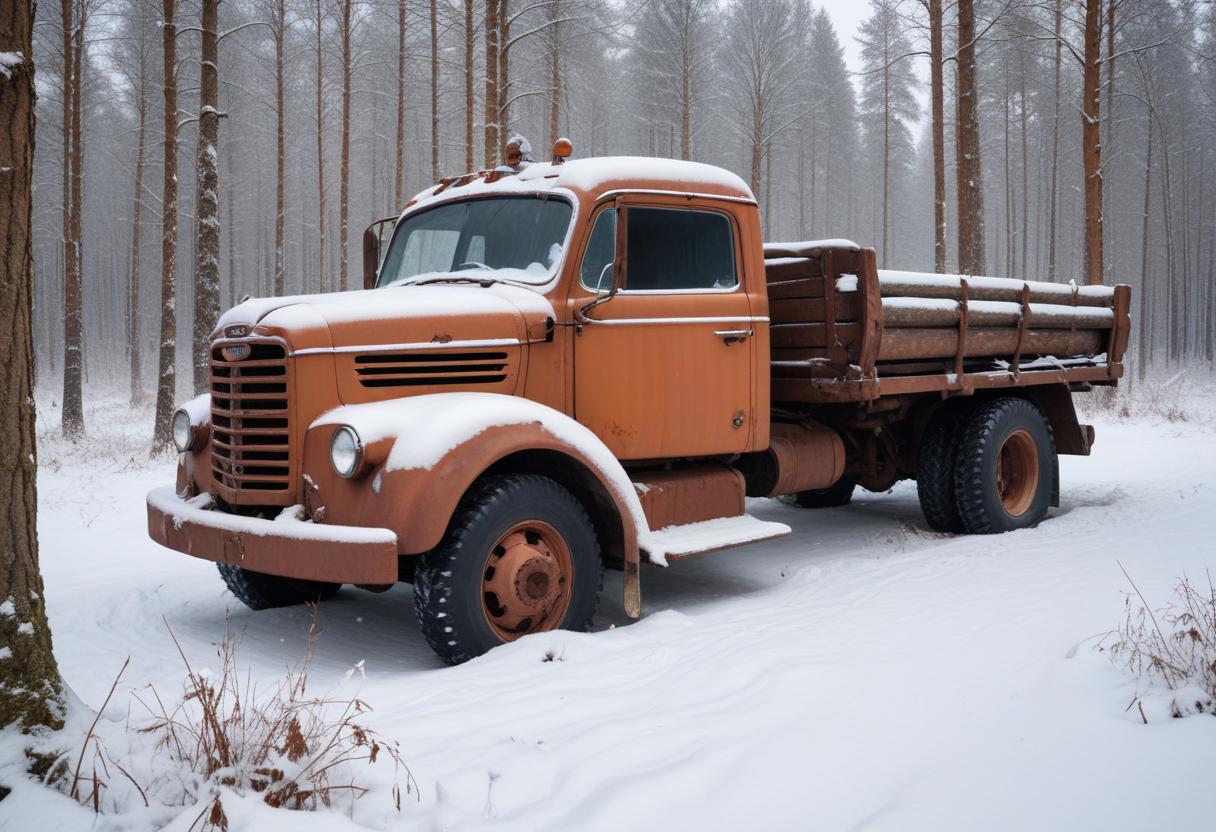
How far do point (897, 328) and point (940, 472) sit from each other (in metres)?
1.54

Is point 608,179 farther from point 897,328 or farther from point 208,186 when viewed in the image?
point 208,186

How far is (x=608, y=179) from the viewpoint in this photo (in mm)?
5066

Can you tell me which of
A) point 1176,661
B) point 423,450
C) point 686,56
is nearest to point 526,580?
point 423,450

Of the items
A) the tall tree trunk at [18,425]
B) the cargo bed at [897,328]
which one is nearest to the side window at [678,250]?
the cargo bed at [897,328]

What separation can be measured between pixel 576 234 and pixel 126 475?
7767 millimetres

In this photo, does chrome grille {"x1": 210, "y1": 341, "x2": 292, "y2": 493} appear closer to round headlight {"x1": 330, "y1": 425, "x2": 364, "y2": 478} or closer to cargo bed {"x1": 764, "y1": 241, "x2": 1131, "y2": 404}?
round headlight {"x1": 330, "y1": 425, "x2": 364, "y2": 478}

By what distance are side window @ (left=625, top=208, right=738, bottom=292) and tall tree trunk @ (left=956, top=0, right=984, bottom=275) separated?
9665mm

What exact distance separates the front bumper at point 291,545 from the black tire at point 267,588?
2.90 ft

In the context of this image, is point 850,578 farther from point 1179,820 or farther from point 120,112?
point 120,112

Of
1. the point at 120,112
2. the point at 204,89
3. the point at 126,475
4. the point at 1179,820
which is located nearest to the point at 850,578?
the point at 1179,820

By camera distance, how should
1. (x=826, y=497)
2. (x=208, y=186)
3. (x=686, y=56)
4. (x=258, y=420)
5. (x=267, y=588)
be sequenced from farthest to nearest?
(x=686, y=56) → (x=208, y=186) → (x=826, y=497) → (x=267, y=588) → (x=258, y=420)

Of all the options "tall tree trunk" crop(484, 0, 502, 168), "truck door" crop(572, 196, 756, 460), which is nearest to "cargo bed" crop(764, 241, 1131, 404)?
"truck door" crop(572, 196, 756, 460)

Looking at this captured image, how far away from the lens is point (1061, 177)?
36.5 meters

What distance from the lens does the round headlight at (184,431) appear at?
4.80m
